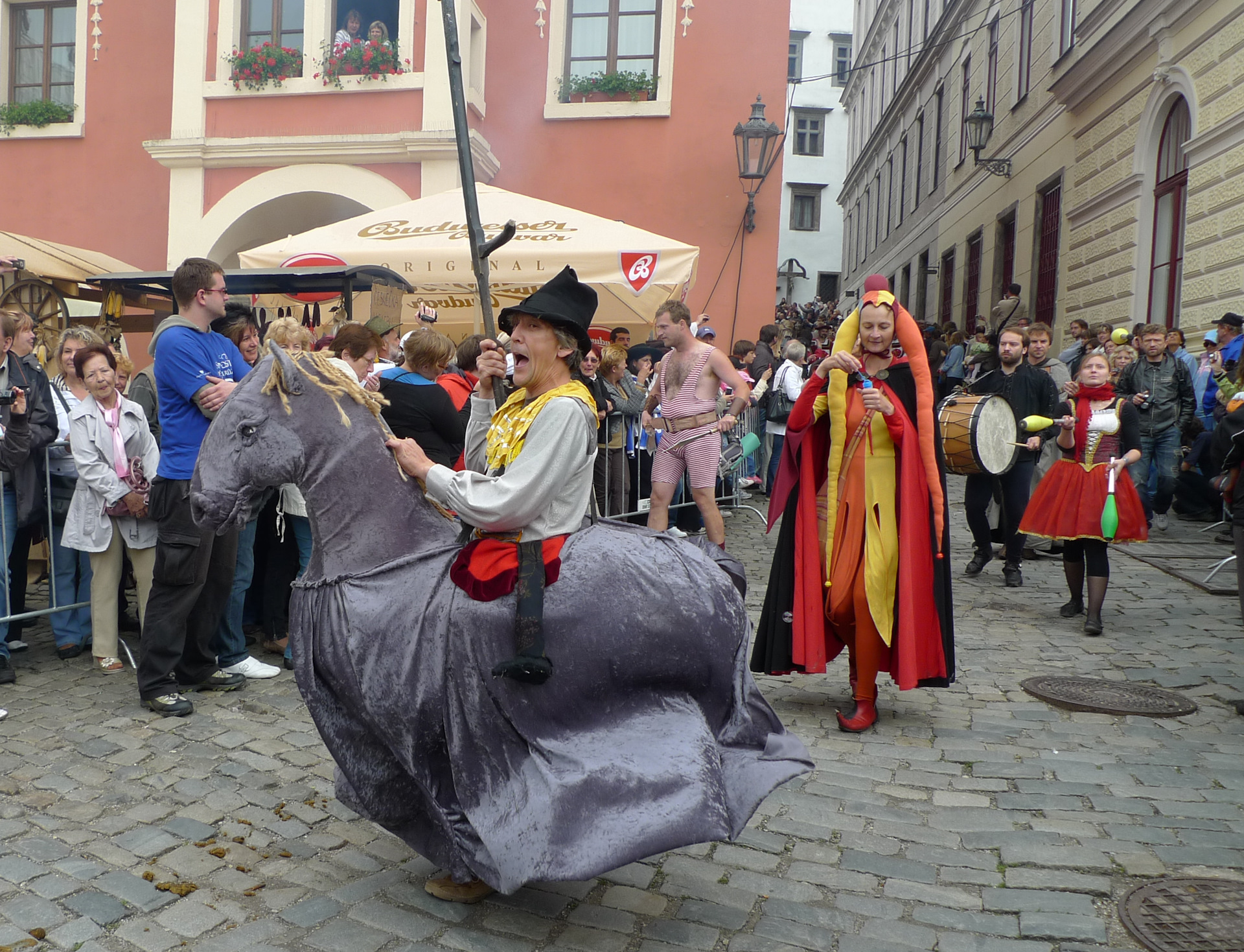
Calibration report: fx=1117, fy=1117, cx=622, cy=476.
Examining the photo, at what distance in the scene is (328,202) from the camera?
15.9m

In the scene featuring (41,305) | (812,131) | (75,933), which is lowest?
(75,933)

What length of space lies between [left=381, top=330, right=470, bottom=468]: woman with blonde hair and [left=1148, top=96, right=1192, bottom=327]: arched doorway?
37.8 feet

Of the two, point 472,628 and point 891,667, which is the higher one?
point 472,628

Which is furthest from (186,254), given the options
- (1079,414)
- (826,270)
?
(826,270)

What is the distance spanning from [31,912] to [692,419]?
5.90 meters

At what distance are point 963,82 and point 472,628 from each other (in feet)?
89.1

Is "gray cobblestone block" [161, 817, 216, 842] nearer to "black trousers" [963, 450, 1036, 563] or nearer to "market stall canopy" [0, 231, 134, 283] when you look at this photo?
"black trousers" [963, 450, 1036, 563]

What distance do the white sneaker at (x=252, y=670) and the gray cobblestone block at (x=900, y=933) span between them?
12.1 ft

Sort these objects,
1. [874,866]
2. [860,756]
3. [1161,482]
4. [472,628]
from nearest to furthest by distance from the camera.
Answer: [472,628] → [874,866] → [860,756] → [1161,482]

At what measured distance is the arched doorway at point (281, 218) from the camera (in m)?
15.5

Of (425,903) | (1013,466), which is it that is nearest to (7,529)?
(425,903)

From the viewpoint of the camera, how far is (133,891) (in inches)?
136

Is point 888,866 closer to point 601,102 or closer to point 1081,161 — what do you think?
point 601,102

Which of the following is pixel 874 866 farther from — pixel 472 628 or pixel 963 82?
pixel 963 82
